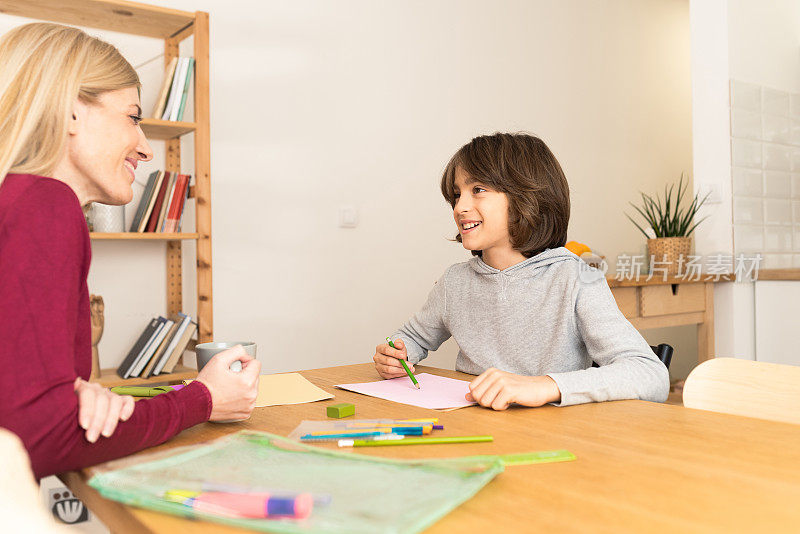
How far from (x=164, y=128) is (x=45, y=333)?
70.3 inches

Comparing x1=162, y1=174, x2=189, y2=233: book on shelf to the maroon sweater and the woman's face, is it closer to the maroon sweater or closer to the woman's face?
the woman's face

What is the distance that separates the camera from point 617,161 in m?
4.29

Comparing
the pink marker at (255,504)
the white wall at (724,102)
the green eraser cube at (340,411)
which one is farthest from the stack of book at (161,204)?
the white wall at (724,102)

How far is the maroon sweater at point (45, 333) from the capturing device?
680mm

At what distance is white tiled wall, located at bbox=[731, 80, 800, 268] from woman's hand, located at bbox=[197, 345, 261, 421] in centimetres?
264

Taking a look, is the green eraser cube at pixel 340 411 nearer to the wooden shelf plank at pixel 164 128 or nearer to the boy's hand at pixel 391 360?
the boy's hand at pixel 391 360

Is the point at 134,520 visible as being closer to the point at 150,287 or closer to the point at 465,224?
the point at 465,224

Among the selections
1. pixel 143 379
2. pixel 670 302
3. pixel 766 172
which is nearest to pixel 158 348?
pixel 143 379

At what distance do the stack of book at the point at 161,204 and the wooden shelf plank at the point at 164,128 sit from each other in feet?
0.51

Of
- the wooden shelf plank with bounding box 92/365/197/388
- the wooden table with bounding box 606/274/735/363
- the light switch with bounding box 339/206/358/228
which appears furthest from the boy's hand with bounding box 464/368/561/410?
the light switch with bounding box 339/206/358/228

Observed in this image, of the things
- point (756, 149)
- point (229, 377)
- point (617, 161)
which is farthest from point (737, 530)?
point (617, 161)

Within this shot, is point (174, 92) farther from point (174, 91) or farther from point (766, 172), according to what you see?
point (766, 172)

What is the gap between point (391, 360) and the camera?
133 cm

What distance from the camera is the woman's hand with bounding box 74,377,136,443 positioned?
2.38ft
